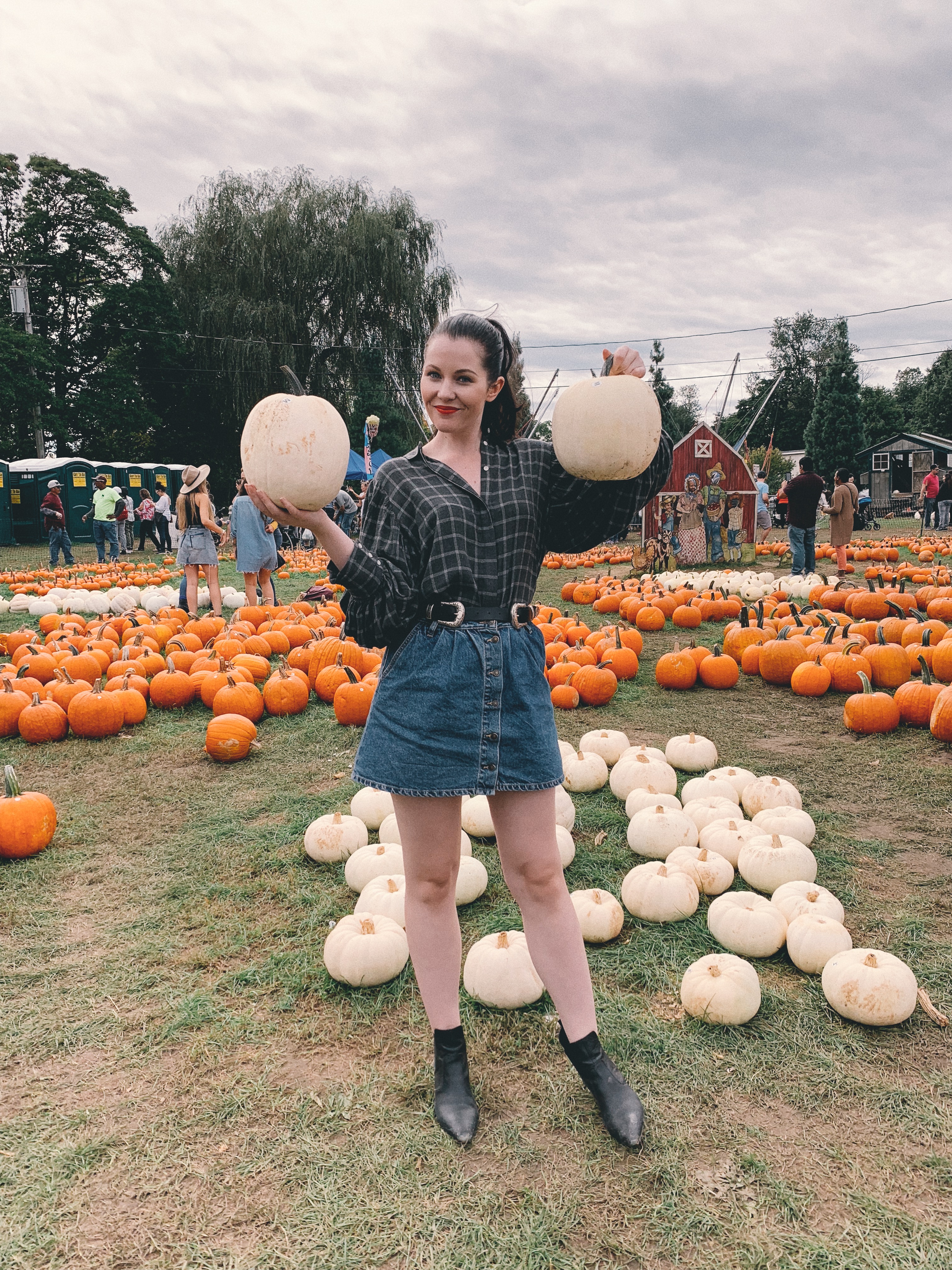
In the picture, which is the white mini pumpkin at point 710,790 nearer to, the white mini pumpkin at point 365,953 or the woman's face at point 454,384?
the white mini pumpkin at point 365,953

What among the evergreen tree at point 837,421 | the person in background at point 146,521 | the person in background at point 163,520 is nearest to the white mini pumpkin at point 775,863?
the person in background at point 163,520

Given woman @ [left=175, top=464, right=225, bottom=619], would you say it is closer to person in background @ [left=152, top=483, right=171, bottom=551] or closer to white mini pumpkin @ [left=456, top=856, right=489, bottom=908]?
white mini pumpkin @ [left=456, top=856, right=489, bottom=908]

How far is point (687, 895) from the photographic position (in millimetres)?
3117

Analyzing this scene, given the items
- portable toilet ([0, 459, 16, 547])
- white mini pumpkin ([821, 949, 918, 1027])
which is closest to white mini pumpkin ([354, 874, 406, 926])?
white mini pumpkin ([821, 949, 918, 1027])

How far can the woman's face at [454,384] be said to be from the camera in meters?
2.03

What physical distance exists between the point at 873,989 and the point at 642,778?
178 cm

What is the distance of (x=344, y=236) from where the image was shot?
27625 mm

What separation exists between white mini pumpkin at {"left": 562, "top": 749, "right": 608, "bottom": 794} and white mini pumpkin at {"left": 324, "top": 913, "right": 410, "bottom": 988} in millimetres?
1748

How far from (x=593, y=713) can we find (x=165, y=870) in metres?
3.34

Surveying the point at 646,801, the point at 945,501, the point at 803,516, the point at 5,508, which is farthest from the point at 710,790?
the point at 5,508

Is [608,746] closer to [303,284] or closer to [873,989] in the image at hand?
[873,989]

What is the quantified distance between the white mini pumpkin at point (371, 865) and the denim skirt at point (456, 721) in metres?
1.44

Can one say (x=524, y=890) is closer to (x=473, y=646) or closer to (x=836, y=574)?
(x=473, y=646)

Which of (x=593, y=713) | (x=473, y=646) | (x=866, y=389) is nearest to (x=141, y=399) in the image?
(x=593, y=713)
